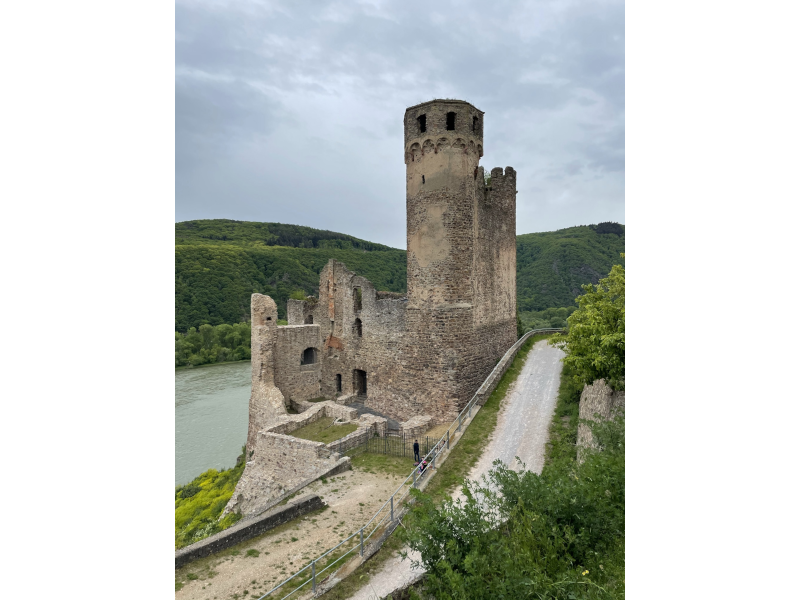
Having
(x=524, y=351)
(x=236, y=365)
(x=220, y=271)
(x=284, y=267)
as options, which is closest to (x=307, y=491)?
(x=524, y=351)

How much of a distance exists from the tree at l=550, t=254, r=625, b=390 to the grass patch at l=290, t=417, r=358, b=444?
9.87 m

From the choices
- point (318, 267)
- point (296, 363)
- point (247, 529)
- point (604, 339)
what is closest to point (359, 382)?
point (296, 363)

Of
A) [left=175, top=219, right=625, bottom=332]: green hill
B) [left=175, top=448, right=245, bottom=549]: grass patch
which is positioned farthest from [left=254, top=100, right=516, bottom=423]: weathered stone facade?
[left=175, top=219, right=625, bottom=332]: green hill

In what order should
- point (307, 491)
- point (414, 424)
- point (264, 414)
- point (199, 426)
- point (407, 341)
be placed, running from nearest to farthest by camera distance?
point (307, 491)
point (414, 424)
point (407, 341)
point (264, 414)
point (199, 426)

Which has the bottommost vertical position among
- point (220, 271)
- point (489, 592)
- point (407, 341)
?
point (489, 592)

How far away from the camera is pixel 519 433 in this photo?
15.2 meters

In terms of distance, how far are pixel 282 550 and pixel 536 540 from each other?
6.40 m

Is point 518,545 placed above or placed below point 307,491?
above

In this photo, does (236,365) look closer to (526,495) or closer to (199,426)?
(199,426)

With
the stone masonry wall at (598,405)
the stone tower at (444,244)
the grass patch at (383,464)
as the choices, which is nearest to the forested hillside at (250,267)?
the stone tower at (444,244)

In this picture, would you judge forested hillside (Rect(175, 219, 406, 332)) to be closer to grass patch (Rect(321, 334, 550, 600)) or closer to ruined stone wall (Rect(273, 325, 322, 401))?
ruined stone wall (Rect(273, 325, 322, 401))

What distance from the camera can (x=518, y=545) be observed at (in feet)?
20.8

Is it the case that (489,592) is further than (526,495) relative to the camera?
No
